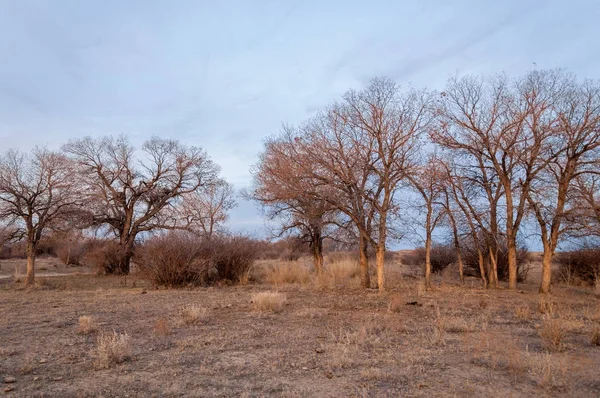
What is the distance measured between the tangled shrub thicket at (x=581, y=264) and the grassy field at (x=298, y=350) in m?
10.6

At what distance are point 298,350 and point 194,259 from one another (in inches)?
512

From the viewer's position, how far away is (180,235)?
20.6 metres

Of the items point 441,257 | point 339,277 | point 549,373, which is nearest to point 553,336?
point 549,373

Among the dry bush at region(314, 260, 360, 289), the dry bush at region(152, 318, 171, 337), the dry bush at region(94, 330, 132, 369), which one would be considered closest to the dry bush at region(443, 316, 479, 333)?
the dry bush at region(152, 318, 171, 337)

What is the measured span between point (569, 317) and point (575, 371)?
497 centimetres

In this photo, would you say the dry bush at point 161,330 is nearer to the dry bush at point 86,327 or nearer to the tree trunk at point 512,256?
the dry bush at point 86,327

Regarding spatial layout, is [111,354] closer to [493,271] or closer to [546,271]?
[546,271]

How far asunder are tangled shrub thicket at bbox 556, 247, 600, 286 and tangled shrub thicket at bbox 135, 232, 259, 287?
51.1 feet

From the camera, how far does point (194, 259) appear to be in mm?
19688

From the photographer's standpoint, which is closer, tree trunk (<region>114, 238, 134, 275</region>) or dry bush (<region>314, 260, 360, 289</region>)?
dry bush (<region>314, 260, 360, 289</region>)

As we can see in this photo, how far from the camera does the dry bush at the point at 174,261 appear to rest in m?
19.2

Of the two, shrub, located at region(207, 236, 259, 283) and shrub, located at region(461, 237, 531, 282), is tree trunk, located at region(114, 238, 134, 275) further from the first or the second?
shrub, located at region(461, 237, 531, 282)

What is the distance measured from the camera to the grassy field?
5547mm

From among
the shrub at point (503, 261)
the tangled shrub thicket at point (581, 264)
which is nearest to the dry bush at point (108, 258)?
the shrub at point (503, 261)
